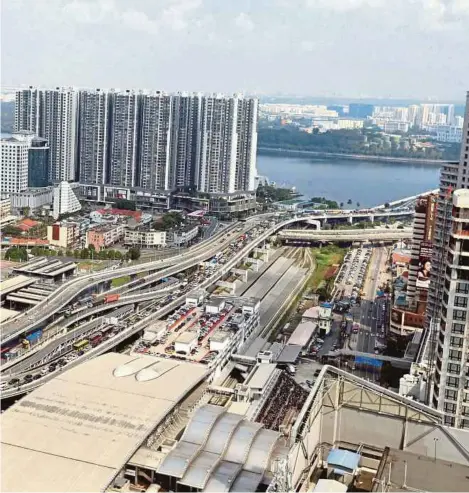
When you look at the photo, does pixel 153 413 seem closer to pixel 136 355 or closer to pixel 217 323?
pixel 136 355

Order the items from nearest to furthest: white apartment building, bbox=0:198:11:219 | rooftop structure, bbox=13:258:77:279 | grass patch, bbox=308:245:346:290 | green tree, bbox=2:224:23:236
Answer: rooftop structure, bbox=13:258:77:279, grass patch, bbox=308:245:346:290, green tree, bbox=2:224:23:236, white apartment building, bbox=0:198:11:219

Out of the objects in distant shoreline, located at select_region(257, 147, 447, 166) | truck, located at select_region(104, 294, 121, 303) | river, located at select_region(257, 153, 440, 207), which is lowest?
truck, located at select_region(104, 294, 121, 303)

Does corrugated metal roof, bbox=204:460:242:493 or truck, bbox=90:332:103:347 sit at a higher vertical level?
corrugated metal roof, bbox=204:460:242:493

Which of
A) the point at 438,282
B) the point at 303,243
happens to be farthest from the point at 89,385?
the point at 303,243

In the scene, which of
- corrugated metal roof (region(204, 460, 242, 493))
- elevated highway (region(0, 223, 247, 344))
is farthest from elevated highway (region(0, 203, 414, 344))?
corrugated metal roof (region(204, 460, 242, 493))

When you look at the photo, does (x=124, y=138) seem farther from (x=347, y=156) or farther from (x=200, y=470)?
(x=347, y=156)

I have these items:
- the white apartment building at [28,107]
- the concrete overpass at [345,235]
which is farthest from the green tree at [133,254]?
the white apartment building at [28,107]

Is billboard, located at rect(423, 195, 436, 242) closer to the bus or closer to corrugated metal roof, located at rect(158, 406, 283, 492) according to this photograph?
the bus
